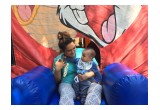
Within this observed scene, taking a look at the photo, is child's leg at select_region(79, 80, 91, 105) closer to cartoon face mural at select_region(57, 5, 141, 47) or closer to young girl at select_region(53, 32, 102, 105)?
young girl at select_region(53, 32, 102, 105)

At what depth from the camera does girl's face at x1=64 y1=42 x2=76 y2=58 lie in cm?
181

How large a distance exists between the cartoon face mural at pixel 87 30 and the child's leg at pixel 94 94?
25 cm

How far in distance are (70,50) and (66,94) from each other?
0.33 metres

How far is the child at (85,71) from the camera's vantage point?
171 cm

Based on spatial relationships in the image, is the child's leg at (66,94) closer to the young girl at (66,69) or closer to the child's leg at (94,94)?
the young girl at (66,69)

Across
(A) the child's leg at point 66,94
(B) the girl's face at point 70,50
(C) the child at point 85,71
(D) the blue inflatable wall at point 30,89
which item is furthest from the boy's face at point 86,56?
(D) the blue inflatable wall at point 30,89

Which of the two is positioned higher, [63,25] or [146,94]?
[63,25]

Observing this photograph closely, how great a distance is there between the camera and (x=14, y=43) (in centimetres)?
179

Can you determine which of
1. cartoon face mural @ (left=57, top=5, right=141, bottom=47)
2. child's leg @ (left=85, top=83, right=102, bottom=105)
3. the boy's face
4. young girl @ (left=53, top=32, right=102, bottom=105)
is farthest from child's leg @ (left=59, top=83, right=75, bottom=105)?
cartoon face mural @ (left=57, top=5, right=141, bottom=47)

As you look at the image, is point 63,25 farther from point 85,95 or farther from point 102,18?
point 85,95

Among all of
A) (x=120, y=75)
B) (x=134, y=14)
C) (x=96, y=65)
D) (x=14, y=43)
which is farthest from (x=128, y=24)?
(x=14, y=43)
